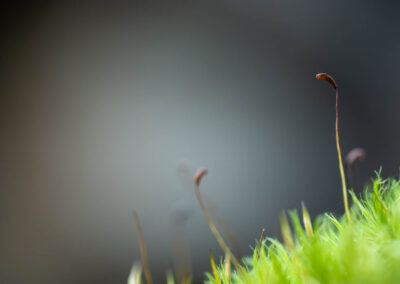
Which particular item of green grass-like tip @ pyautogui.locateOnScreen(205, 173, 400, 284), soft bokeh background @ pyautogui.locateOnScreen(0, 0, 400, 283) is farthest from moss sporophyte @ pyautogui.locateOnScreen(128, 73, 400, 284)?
soft bokeh background @ pyautogui.locateOnScreen(0, 0, 400, 283)

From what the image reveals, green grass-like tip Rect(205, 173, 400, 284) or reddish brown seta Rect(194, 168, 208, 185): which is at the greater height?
reddish brown seta Rect(194, 168, 208, 185)

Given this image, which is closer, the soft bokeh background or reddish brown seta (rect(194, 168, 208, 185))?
reddish brown seta (rect(194, 168, 208, 185))

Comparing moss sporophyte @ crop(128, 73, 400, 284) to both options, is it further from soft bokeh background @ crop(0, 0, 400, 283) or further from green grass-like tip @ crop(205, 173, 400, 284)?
soft bokeh background @ crop(0, 0, 400, 283)

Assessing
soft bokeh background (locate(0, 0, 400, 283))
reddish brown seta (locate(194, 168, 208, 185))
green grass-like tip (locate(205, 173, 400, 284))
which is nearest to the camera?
green grass-like tip (locate(205, 173, 400, 284))

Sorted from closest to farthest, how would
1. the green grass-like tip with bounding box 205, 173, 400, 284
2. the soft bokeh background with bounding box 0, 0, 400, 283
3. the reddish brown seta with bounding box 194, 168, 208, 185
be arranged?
the green grass-like tip with bounding box 205, 173, 400, 284 → the reddish brown seta with bounding box 194, 168, 208, 185 → the soft bokeh background with bounding box 0, 0, 400, 283

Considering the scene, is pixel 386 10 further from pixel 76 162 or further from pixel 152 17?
pixel 76 162

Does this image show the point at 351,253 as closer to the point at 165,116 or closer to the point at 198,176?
the point at 198,176

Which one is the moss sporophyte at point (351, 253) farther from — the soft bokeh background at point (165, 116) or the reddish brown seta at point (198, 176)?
the soft bokeh background at point (165, 116)

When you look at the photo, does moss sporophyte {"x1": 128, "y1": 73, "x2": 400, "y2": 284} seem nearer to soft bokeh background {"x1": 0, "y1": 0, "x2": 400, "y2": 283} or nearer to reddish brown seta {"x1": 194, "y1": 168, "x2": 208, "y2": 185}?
reddish brown seta {"x1": 194, "y1": 168, "x2": 208, "y2": 185}
